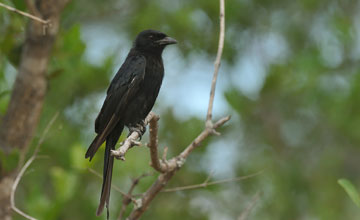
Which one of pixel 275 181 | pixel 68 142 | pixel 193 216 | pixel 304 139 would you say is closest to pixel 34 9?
pixel 68 142

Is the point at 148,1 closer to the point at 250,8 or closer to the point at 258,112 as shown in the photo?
the point at 250,8

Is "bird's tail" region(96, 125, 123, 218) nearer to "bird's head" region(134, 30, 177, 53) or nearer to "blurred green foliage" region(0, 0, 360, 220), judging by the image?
"blurred green foliage" region(0, 0, 360, 220)

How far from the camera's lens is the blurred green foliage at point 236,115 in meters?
5.28

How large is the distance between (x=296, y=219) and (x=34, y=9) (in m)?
3.96

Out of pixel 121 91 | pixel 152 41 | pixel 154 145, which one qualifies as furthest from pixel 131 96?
pixel 154 145

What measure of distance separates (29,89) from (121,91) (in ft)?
2.08

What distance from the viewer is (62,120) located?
19.0 feet

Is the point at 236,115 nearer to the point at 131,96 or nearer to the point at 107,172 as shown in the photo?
the point at 131,96

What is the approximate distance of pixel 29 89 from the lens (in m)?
4.12

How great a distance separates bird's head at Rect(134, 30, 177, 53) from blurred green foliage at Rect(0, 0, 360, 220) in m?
0.46

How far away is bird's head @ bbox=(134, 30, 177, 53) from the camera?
477cm

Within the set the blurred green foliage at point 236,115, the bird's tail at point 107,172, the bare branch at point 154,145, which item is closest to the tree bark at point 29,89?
the blurred green foliage at point 236,115

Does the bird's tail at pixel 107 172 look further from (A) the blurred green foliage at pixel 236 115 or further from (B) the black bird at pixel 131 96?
(A) the blurred green foliage at pixel 236 115

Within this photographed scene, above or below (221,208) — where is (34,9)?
above
